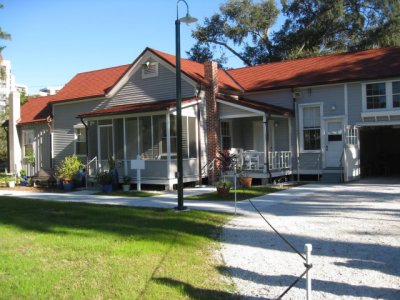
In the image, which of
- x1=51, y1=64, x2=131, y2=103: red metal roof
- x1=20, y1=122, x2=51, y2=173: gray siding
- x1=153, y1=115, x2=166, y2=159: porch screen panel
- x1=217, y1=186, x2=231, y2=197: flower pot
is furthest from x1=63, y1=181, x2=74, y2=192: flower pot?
x1=217, y1=186, x2=231, y2=197: flower pot

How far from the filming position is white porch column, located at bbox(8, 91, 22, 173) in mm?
26031

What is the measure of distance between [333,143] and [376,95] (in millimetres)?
2591

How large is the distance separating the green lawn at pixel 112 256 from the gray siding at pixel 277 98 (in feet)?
34.9

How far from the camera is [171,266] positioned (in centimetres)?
625

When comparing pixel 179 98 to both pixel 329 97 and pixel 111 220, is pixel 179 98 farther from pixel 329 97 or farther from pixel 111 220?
pixel 329 97

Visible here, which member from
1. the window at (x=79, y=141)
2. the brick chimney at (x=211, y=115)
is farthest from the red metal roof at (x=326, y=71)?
the window at (x=79, y=141)

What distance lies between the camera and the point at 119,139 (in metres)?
20.9

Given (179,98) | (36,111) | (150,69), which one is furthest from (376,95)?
(36,111)

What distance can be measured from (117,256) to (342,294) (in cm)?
333

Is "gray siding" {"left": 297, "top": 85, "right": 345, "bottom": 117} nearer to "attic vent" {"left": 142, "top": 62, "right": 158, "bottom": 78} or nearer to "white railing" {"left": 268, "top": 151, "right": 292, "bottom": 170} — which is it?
"white railing" {"left": 268, "top": 151, "right": 292, "bottom": 170}

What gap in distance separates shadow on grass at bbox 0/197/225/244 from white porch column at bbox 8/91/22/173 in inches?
554

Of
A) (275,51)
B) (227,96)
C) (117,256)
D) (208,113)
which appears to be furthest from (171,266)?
(275,51)

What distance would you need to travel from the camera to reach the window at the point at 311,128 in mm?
19438

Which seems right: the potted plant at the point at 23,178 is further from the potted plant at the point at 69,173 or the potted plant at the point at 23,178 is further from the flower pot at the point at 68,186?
the flower pot at the point at 68,186
